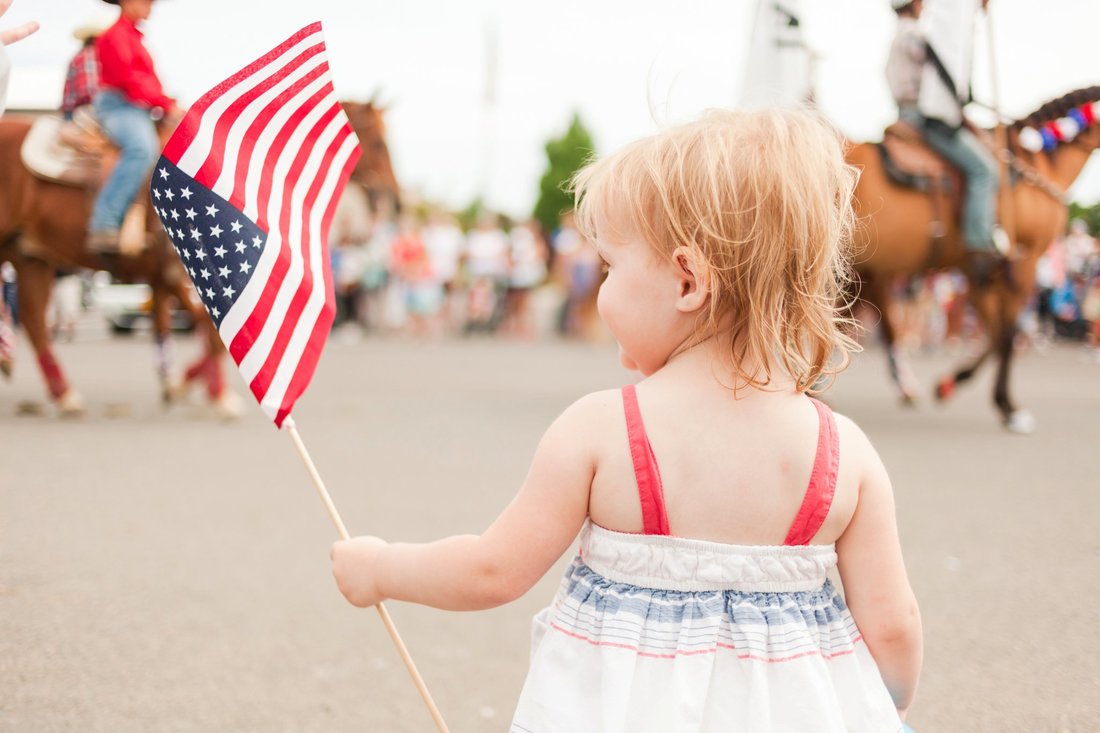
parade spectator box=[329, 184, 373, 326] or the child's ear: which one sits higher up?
the child's ear

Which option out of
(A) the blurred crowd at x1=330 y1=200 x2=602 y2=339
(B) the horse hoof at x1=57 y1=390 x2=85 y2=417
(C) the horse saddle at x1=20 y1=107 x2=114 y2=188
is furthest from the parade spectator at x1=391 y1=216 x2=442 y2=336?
(C) the horse saddle at x1=20 y1=107 x2=114 y2=188

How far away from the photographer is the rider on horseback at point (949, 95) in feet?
26.0

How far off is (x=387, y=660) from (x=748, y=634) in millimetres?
2037

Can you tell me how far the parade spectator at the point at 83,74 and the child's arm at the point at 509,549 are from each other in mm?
6689

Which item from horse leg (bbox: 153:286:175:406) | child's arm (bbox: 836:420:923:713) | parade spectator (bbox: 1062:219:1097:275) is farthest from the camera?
parade spectator (bbox: 1062:219:1097:275)

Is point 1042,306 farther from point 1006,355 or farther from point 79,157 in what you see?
point 79,157

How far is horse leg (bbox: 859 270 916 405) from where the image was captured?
31.9 ft

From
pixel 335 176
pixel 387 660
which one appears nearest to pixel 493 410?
pixel 387 660

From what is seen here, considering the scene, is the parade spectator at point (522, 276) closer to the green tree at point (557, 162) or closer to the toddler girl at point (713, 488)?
the toddler girl at point (713, 488)

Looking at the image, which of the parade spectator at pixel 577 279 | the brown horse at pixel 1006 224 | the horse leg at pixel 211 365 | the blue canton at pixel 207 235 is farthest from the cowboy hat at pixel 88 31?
the parade spectator at pixel 577 279

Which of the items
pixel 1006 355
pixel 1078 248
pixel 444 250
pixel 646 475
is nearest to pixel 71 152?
pixel 1006 355

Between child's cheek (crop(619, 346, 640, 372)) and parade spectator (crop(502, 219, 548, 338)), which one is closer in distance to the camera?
child's cheek (crop(619, 346, 640, 372))

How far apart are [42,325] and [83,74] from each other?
1.82m

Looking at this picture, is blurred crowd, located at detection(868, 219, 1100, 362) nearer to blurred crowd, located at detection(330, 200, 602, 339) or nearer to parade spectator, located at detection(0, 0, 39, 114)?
blurred crowd, located at detection(330, 200, 602, 339)
